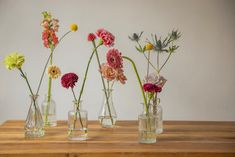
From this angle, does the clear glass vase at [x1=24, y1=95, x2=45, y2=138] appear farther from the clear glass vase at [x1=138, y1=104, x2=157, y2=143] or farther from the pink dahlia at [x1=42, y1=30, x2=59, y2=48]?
the clear glass vase at [x1=138, y1=104, x2=157, y2=143]

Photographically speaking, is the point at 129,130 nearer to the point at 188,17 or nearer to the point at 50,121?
the point at 50,121

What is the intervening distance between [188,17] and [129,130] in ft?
5.13

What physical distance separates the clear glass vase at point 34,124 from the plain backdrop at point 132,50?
1414 millimetres

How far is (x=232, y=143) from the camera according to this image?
6.26 ft

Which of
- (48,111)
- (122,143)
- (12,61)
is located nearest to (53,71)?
(12,61)

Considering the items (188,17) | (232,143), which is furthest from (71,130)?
(188,17)

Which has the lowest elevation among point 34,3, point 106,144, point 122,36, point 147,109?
point 106,144

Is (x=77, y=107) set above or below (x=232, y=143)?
above

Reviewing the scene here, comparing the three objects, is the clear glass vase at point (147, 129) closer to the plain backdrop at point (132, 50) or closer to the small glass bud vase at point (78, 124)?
the small glass bud vase at point (78, 124)

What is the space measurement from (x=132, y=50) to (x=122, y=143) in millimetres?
1652

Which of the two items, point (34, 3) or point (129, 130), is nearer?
point (129, 130)

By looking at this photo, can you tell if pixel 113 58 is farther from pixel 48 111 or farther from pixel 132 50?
pixel 132 50

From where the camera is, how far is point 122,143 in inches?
73.8

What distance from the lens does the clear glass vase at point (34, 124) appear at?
6.55 ft
